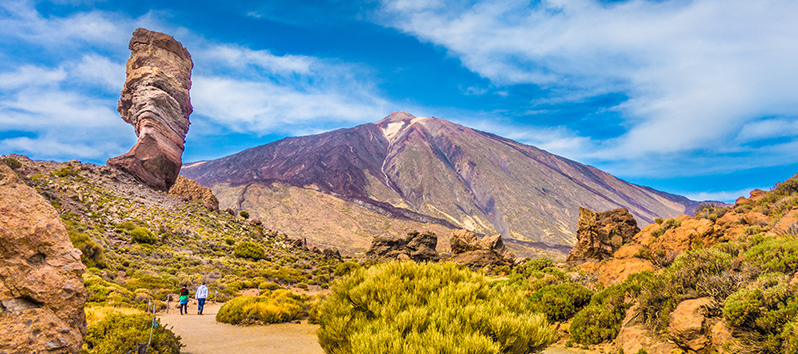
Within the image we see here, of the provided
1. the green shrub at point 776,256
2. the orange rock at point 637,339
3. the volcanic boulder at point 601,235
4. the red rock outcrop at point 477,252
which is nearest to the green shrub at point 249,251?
the red rock outcrop at point 477,252

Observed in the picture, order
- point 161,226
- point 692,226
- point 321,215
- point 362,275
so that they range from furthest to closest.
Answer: point 321,215 < point 161,226 < point 692,226 < point 362,275

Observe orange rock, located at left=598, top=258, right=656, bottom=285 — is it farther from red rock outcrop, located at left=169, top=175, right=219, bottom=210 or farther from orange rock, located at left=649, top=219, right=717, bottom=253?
red rock outcrop, located at left=169, top=175, right=219, bottom=210

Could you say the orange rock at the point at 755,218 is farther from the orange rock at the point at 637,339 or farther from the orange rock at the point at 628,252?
the orange rock at the point at 637,339

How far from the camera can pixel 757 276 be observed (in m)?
6.79

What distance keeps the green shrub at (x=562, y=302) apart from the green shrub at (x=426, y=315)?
5.50 meters

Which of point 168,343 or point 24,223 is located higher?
point 24,223

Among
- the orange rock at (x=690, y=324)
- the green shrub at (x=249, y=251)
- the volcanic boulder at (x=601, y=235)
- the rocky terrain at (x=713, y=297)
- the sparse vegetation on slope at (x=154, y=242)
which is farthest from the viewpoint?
the green shrub at (x=249, y=251)

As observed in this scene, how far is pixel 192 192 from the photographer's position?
45281mm

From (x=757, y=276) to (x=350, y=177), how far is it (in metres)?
149

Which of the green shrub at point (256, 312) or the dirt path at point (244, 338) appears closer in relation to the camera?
the dirt path at point (244, 338)

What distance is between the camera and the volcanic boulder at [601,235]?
26.6m

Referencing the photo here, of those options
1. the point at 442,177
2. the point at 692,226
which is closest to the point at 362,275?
the point at 692,226

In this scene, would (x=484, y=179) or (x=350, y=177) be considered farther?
(x=484, y=179)

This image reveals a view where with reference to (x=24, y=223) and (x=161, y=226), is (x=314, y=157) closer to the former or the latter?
(x=161, y=226)
